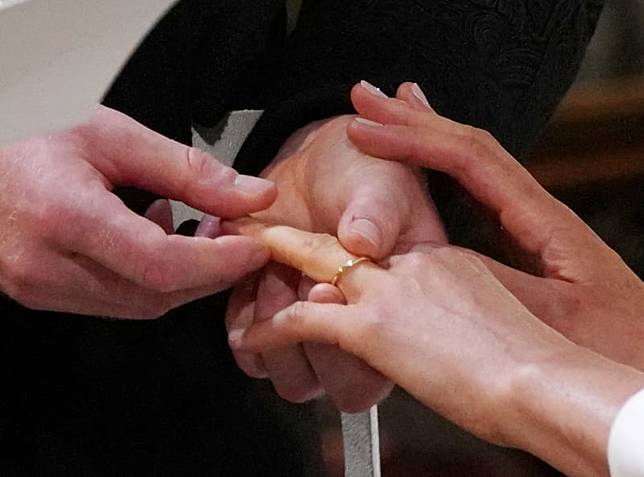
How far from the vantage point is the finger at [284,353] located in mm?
626

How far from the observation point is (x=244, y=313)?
651 millimetres

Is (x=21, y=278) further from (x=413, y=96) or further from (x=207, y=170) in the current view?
(x=413, y=96)

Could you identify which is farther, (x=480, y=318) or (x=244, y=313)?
(x=244, y=313)

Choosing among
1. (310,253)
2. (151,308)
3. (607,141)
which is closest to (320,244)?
(310,253)

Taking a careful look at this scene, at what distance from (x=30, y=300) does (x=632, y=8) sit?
78 cm

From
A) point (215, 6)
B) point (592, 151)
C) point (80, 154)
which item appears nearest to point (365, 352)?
point (80, 154)

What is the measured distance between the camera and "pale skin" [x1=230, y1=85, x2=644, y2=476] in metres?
0.48

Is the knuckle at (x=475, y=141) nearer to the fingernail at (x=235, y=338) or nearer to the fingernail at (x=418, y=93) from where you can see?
the fingernail at (x=418, y=93)

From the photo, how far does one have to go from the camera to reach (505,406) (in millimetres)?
500

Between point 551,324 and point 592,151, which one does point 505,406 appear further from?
point 592,151

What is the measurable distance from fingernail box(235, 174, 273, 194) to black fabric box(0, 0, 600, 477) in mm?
94

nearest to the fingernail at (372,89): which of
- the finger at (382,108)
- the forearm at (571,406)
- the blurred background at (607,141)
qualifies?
the finger at (382,108)

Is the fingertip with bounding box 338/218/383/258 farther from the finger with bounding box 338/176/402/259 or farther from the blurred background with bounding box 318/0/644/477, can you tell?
the blurred background with bounding box 318/0/644/477

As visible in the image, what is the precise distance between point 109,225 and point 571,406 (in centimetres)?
25
